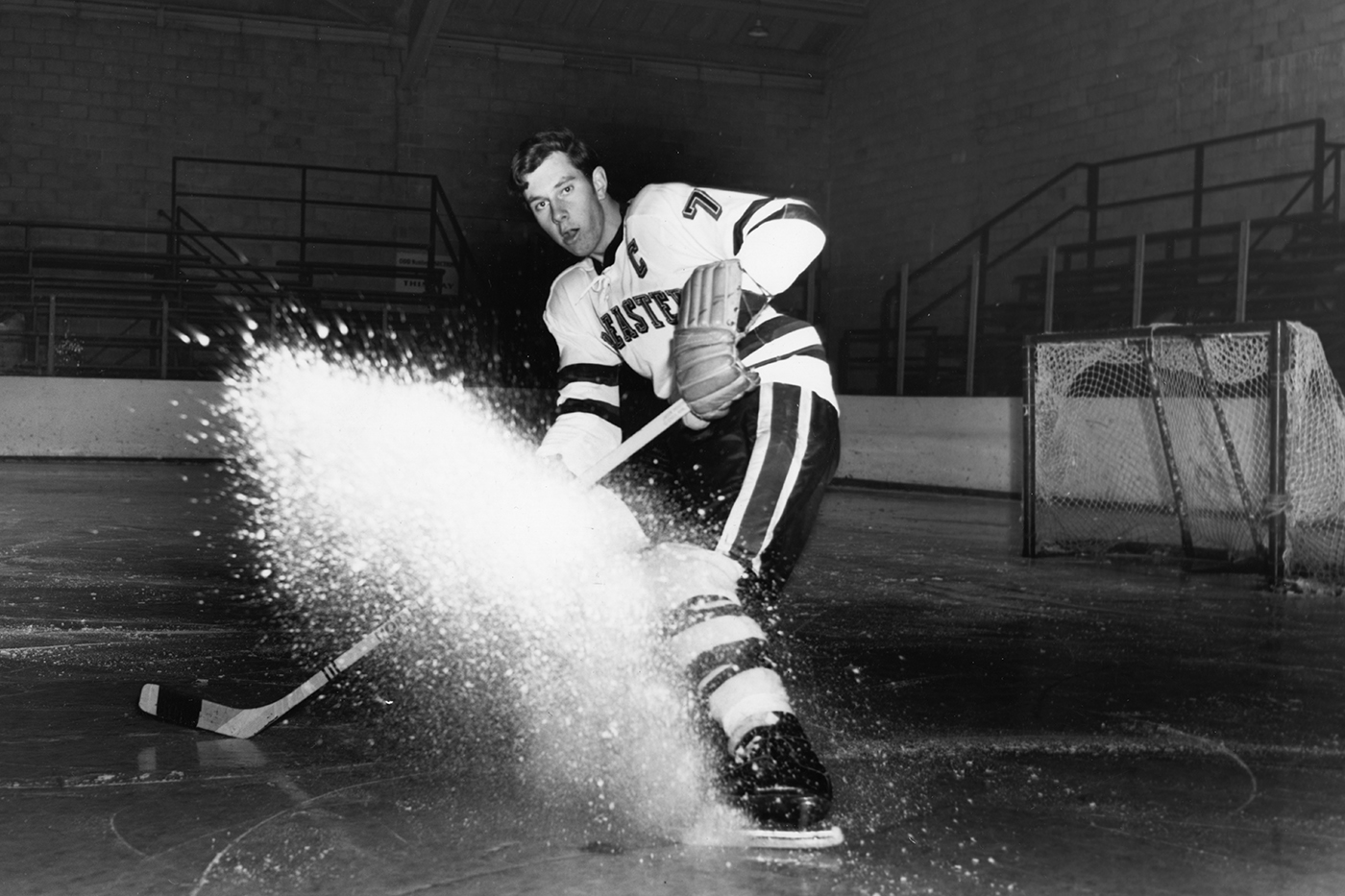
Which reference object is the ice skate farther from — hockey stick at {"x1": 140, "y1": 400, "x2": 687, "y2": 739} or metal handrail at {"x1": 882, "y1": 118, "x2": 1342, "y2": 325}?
metal handrail at {"x1": 882, "y1": 118, "x2": 1342, "y2": 325}

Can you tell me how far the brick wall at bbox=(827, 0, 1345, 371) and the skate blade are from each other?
40.7 feet

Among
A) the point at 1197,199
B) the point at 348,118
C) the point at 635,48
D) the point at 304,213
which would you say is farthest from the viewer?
the point at 635,48

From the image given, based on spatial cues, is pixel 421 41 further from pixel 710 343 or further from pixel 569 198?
pixel 710 343

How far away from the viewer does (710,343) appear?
281 cm

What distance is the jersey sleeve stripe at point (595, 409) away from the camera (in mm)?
3641

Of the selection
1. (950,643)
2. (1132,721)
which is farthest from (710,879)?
(950,643)

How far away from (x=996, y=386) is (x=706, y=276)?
12.1 m

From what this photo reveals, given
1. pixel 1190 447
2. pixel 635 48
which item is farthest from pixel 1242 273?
pixel 635 48

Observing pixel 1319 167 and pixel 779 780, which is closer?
pixel 779 780

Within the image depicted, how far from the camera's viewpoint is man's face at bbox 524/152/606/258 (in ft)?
11.4

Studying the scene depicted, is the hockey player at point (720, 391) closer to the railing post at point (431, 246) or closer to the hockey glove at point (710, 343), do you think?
the hockey glove at point (710, 343)

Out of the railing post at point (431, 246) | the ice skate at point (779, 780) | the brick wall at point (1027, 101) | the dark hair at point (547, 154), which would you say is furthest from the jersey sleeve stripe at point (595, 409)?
the railing post at point (431, 246)

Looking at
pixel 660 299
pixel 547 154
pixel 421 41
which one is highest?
pixel 421 41

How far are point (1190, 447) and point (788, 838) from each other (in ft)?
18.4
